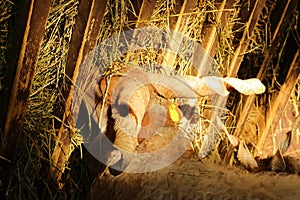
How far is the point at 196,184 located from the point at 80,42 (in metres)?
0.67

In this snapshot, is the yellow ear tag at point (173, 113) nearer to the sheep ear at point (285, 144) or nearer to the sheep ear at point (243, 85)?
the sheep ear at point (243, 85)

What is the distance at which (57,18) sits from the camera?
2111 mm

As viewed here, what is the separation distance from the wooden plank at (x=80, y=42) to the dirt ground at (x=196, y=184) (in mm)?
265

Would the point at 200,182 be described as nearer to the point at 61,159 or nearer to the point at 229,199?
the point at 229,199

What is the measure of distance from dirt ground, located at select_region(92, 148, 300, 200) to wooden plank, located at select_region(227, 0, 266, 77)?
25.9 inches

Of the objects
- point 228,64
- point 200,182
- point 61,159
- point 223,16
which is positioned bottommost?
point 61,159

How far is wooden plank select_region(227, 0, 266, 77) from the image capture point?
260 cm

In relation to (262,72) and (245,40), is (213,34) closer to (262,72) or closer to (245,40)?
(245,40)

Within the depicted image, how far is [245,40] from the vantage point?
2688 millimetres

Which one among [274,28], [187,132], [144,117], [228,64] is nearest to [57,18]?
[144,117]

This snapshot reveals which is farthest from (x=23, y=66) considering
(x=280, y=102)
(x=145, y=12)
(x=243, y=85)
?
(x=280, y=102)

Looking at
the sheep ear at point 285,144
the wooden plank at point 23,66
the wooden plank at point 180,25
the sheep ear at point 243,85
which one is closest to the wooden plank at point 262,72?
the sheep ear at point 285,144

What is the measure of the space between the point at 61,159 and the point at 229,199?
2.83 ft

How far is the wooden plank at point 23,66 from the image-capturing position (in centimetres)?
191
